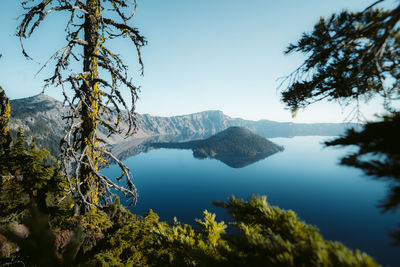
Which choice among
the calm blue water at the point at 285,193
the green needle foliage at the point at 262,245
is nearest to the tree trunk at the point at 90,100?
the green needle foliage at the point at 262,245

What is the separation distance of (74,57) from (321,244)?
6.91 meters

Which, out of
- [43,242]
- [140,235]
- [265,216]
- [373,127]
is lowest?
[140,235]

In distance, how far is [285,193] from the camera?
96.0m

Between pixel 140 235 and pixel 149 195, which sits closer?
pixel 140 235

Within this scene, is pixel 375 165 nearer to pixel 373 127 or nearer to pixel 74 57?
pixel 373 127

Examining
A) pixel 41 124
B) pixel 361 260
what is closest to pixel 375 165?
pixel 361 260

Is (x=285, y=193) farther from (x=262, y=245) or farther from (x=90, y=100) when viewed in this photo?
(x=262, y=245)

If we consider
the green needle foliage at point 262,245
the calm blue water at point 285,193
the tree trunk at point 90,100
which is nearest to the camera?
the green needle foliage at point 262,245

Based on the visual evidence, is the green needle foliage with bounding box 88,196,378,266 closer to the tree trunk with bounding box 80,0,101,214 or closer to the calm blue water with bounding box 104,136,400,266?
the tree trunk with bounding box 80,0,101,214

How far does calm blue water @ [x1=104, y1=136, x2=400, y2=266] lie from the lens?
67750mm

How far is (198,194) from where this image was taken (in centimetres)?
10194

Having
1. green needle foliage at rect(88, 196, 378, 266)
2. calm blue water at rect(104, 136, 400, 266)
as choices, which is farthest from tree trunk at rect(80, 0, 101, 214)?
calm blue water at rect(104, 136, 400, 266)

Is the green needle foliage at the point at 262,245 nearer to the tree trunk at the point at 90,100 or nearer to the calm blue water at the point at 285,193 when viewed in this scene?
the tree trunk at the point at 90,100

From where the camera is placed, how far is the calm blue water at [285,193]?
67.8 m
